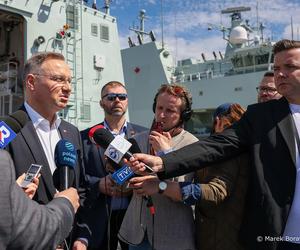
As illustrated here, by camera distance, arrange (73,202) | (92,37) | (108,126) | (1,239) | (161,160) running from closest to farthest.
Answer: (1,239) → (73,202) → (161,160) → (108,126) → (92,37)

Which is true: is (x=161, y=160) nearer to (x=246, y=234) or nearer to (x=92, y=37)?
(x=246, y=234)

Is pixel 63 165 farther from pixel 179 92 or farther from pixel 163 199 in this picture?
pixel 179 92

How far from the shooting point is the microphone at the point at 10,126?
71.8 inches

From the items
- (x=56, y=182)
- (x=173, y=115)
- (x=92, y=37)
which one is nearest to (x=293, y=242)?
(x=173, y=115)

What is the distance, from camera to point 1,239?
126 centimetres

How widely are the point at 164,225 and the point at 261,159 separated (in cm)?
79

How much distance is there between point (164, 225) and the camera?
8.00 feet

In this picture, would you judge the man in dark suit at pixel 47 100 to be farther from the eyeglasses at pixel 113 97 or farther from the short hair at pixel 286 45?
the short hair at pixel 286 45

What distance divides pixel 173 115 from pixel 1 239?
5.35 feet

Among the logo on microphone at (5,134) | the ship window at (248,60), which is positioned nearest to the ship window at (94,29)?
the logo on microphone at (5,134)

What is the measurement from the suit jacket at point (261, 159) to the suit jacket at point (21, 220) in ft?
2.65

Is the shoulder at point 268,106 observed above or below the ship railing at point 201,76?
below

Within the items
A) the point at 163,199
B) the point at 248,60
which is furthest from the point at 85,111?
the point at 248,60

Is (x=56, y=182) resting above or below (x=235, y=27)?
below
